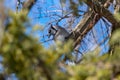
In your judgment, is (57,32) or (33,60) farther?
(57,32)

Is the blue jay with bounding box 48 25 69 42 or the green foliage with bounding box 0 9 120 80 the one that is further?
the blue jay with bounding box 48 25 69 42

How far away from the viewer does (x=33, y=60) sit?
1.28m

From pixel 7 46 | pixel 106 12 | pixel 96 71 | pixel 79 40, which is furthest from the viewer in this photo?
pixel 79 40

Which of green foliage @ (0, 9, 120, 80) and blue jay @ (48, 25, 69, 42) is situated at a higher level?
green foliage @ (0, 9, 120, 80)

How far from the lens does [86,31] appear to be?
445 centimetres

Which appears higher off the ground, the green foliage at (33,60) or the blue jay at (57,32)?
the green foliage at (33,60)

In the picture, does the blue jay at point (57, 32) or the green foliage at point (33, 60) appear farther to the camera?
the blue jay at point (57, 32)

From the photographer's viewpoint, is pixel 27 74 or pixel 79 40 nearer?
pixel 27 74

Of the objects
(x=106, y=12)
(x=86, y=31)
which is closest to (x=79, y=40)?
(x=86, y=31)

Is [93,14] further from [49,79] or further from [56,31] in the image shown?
[49,79]

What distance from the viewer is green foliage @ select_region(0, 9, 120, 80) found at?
1.26m

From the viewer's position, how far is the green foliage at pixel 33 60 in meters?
1.26

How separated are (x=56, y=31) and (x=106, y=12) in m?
0.89

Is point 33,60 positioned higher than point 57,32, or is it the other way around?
point 33,60
